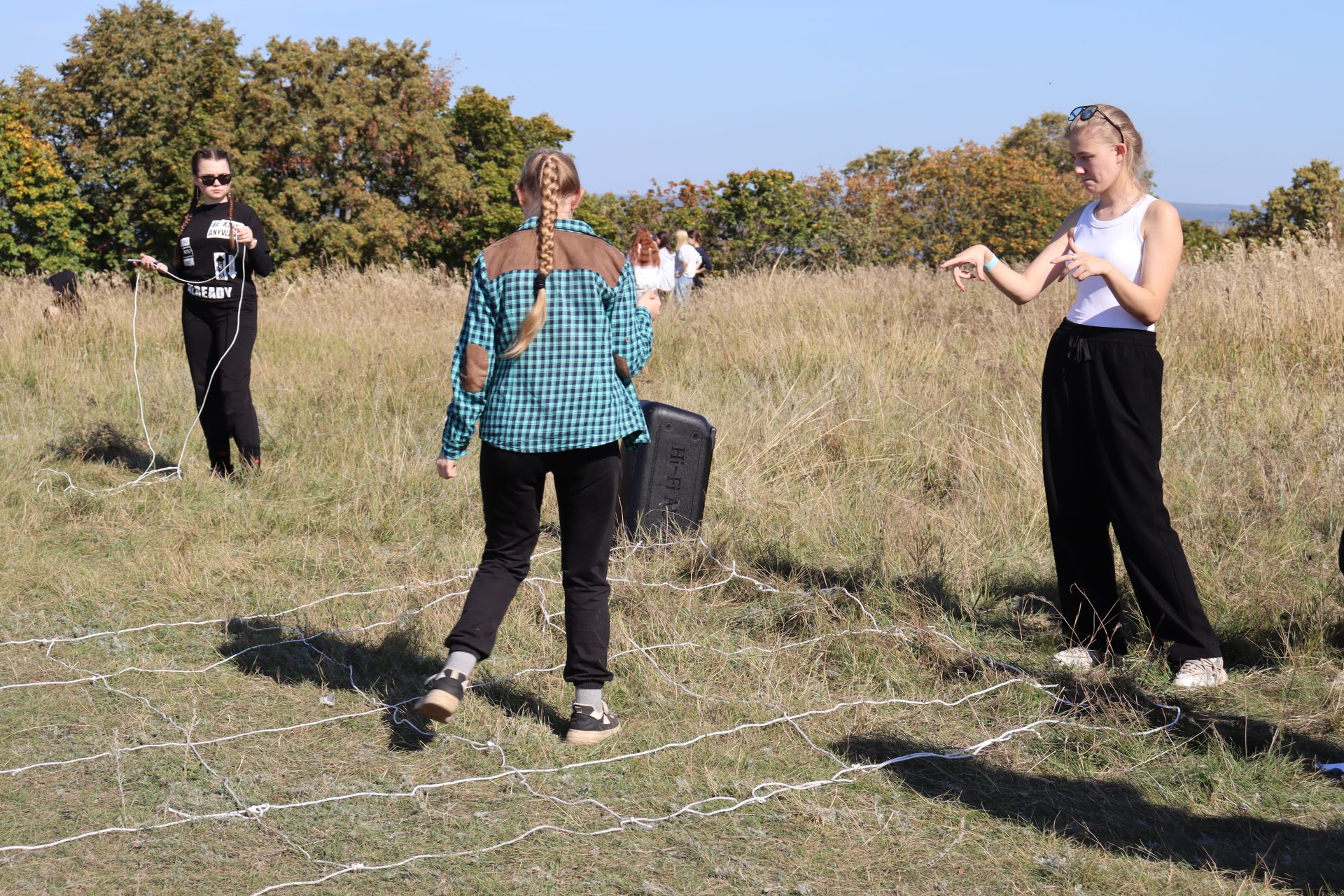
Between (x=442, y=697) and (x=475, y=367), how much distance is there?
0.99 m

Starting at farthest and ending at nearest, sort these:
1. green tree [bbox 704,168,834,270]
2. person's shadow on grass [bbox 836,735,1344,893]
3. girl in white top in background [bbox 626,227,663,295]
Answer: green tree [bbox 704,168,834,270] → girl in white top in background [bbox 626,227,663,295] → person's shadow on grass [bbox 836,735,1344,893]

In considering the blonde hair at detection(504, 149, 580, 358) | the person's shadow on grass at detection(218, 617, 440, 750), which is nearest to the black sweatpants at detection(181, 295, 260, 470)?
the person's shadow on grass at detection(218, 617, 440, 750)

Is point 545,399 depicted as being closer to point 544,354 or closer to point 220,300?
point 544,354

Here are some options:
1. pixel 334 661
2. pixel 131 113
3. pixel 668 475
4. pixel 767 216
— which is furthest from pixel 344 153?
pixel 334 661

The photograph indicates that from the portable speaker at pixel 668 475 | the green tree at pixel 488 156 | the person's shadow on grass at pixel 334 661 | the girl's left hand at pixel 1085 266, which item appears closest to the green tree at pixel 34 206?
the green tree at pixel 488 156

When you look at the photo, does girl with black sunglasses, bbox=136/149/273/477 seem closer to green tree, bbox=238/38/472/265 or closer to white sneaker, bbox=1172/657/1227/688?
white sneaker, bbox=1172/657/1227/688

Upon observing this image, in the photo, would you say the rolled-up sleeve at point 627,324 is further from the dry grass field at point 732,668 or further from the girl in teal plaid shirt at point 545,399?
the dry grass field at point 732,668

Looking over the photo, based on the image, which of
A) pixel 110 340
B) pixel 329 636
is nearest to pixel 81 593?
pixel 329 636

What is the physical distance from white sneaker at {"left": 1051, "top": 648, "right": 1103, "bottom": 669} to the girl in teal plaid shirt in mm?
1784

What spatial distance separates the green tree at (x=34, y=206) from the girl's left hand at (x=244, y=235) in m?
23.2

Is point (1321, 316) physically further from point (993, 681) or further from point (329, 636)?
point (329, 636)

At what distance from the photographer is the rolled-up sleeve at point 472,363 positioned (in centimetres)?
380

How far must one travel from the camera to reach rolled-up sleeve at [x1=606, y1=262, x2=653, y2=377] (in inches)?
153

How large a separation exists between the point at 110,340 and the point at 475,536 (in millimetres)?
6805
